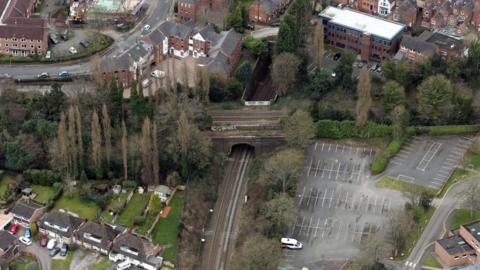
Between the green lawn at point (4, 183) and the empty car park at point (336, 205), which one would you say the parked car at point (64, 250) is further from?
the empty car park at point (336, 205)

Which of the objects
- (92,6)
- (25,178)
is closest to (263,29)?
(92,6)

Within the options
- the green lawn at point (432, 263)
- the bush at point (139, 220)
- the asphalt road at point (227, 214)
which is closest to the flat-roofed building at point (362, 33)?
the asphalt road at point (227, 214)

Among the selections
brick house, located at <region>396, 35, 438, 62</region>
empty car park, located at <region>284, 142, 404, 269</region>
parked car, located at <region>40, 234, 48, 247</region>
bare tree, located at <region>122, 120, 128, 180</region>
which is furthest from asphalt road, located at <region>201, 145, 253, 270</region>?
brick house, located at <region>396, 35, 438, 62</region>

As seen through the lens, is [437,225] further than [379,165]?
No

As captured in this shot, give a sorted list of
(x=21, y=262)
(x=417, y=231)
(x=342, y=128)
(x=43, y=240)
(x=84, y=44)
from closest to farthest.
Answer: (x=21, y=262) < (x=417, y=231) < (x=43, y=240) < (x=342, y=128) < (x=84, y=44)

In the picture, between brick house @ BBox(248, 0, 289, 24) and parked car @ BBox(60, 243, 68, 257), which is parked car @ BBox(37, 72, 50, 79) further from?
brick house @ BBox(248, 0, 289, 24)

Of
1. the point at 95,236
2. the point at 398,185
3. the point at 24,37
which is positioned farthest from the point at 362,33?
the point at 95,236

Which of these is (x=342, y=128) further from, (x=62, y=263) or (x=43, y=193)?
(x=62, y=263)

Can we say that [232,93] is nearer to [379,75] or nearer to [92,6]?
[379,75]
